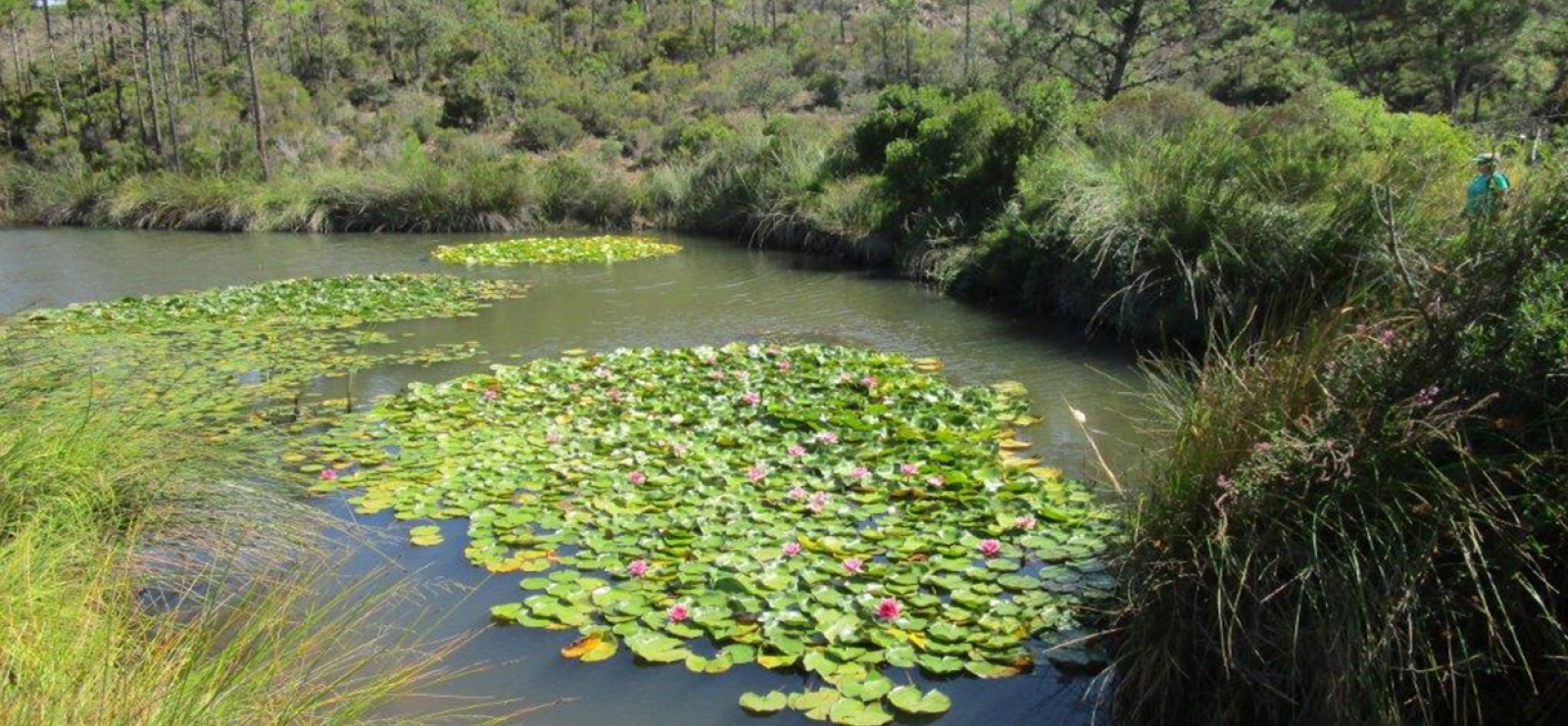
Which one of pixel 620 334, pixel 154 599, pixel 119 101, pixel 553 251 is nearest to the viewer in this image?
pixel 154 599

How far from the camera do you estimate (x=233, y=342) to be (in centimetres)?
886

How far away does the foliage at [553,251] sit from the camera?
1530 cm

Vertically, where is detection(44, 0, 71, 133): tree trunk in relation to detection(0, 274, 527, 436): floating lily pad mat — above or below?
above

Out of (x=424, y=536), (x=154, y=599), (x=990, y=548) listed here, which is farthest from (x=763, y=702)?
(x=154, y=599)

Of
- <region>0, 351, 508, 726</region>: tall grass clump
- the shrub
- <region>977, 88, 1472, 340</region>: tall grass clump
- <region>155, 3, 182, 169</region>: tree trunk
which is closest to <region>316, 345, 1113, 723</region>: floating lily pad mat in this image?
<region>0, 351, 508, 726</region>: tall grass clump

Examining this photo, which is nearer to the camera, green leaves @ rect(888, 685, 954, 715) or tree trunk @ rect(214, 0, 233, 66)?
green leaves @ rect(888, 685, 954, 715)

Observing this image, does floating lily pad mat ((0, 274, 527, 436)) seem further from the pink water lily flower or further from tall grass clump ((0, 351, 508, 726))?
the pink water lily flower

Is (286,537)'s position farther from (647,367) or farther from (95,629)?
(647,367)

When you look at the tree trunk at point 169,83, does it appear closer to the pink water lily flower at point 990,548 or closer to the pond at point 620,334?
the pond at point 620,334

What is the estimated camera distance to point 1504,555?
280 centimetres

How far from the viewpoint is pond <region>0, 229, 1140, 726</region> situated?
12.0ft

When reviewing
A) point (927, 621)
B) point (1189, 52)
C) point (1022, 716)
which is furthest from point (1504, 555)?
point (1189, 52)

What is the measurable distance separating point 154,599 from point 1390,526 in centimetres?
414

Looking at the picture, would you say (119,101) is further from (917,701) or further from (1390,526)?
(1390,526)
